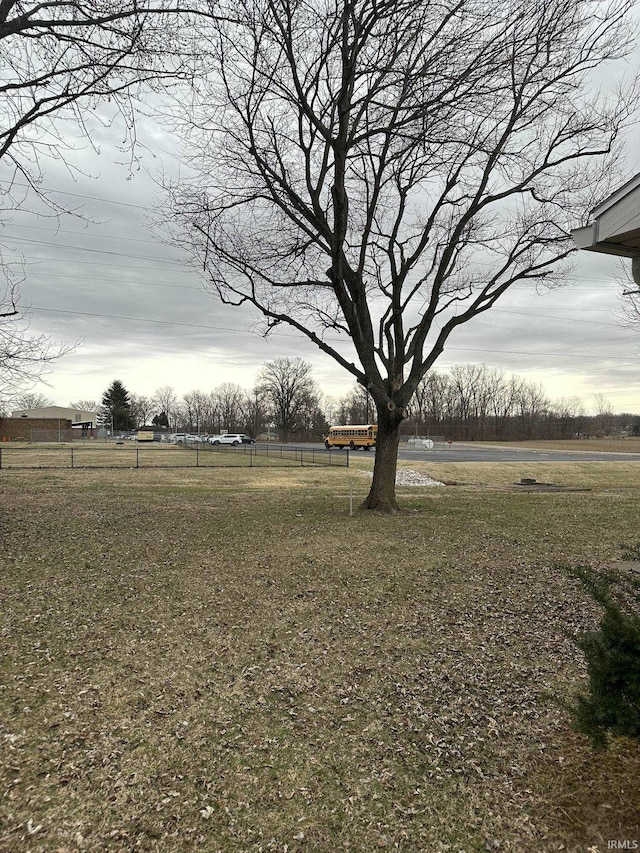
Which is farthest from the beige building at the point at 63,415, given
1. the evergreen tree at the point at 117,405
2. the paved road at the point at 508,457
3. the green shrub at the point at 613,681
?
the green shrub at the point at 613,681

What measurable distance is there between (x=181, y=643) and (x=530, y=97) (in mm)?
10775

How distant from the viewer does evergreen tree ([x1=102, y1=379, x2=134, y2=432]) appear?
92250 millimetres

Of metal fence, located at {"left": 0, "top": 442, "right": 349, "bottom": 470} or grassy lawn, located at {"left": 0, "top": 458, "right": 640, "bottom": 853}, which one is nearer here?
grassy lawn, located at {"left": 0, "top": 458, "right": 640, "bottom": 853}

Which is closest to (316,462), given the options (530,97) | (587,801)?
(530,97)

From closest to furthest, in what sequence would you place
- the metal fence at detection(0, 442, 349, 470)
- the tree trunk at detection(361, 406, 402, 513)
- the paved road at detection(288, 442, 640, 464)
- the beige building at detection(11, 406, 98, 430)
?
the tree trunk at detection(361, 406, 402, 513)
the metal fence at detection(0, 442, 349, 470)
the paved road at detection(288, 442, 640, 464)
the beige building at detection(11, 406, 98, 430)

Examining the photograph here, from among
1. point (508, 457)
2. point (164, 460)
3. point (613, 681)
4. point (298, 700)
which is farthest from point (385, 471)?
point (508, 457)

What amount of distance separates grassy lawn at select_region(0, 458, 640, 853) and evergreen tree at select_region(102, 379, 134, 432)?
8975cm

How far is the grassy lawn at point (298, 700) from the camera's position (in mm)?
2430

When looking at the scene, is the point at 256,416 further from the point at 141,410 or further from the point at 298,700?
the point at 298,700

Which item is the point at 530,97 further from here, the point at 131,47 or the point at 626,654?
the point at 626,654

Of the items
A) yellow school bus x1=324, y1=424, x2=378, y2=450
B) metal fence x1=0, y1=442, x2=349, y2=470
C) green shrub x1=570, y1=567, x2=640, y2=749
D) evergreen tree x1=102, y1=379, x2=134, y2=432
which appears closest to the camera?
green shrub x1=570, y1=567, x2=640, y2=749

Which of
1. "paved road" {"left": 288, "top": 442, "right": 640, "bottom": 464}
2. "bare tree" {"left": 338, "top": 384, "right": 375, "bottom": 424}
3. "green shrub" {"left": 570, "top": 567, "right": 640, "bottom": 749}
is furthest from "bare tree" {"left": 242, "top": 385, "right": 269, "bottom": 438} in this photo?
"green shrub" {"left": 570, "top": 567, "right": 640, "bottom": 749}

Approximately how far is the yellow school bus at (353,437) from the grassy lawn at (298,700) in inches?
1798

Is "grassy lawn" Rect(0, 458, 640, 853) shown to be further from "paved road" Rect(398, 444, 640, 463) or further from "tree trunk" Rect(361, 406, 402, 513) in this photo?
"paved road" Rect(398, 444, 640, 463)
